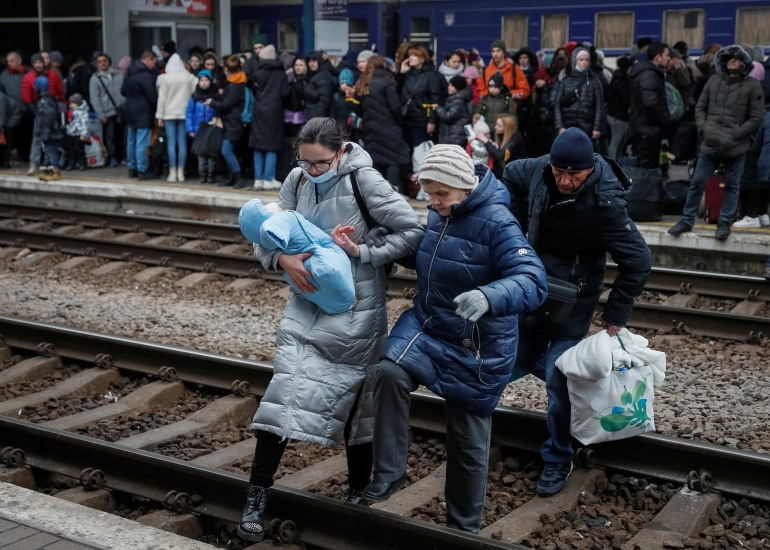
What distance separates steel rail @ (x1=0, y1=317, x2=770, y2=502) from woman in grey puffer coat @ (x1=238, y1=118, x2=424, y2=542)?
133 cm

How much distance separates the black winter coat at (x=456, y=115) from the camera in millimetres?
13148

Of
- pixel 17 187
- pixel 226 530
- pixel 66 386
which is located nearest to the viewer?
pixel 226 530

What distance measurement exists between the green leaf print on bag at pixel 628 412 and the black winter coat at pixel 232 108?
1056 cm

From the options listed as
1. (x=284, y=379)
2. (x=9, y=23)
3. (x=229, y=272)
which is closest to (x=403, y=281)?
(x=229, y=272)

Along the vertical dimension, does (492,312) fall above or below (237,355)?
above

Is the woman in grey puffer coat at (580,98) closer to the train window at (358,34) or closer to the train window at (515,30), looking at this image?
the train window at (515,30)

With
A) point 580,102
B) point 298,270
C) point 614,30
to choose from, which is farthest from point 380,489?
point 614,30

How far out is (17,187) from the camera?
16.0m

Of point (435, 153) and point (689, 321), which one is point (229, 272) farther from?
point (435, 153)

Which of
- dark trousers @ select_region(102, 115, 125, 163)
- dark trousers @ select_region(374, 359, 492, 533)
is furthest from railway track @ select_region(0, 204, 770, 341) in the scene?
dark trousers @ select_region(374, 359, 492, 533)

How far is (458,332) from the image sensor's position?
4.53 m

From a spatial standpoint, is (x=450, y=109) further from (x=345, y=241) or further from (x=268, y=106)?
(x=345, y=241)

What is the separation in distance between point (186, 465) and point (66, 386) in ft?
6.84

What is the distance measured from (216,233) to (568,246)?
7723 millimetres
